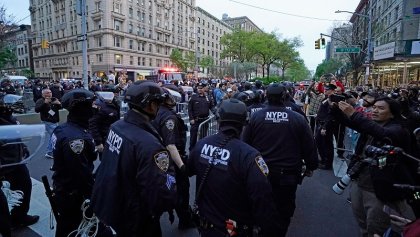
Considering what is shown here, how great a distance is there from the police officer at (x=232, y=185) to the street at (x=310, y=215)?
207 cm

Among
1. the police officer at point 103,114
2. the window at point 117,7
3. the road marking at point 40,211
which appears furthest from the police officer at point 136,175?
the window at point 117,7

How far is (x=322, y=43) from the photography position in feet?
86.3

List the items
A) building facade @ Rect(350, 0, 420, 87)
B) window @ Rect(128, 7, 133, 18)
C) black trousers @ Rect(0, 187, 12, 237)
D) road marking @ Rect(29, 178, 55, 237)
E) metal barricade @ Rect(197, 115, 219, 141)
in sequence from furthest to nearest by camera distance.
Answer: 1. window @ Rect(128, 7, 133, 18)
2. building facade @ Rect(350, 0, 420, 87)
3. metal barricade @ Rect(197, 115, 219, 141)
4. road marking @ Rect(29, 178, 55, 237)
5. black trousers @ Rect(0, 187, 12, 237)

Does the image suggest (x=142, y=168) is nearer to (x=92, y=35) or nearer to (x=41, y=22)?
(x=92, y=35)

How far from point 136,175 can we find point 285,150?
2020mm

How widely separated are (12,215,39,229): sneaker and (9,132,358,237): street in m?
0.07

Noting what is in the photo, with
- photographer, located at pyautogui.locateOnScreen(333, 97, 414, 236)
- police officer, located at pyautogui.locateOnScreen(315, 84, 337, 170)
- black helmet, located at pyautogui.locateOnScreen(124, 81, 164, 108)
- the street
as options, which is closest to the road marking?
the street

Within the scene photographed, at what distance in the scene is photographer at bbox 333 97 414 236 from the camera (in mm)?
2783

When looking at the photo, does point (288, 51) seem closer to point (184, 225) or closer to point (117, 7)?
point (117, 7)

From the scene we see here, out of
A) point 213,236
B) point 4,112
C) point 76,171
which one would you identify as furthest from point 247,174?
point 4,112

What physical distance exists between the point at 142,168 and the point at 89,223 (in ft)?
5.24

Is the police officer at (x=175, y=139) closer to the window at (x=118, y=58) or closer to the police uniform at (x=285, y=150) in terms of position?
the police uniform at (x=285, y=150)

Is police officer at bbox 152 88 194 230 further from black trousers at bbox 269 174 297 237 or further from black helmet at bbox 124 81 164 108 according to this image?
black helmet at bbox 124 81 164 108

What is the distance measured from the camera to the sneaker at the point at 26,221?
420 cm
